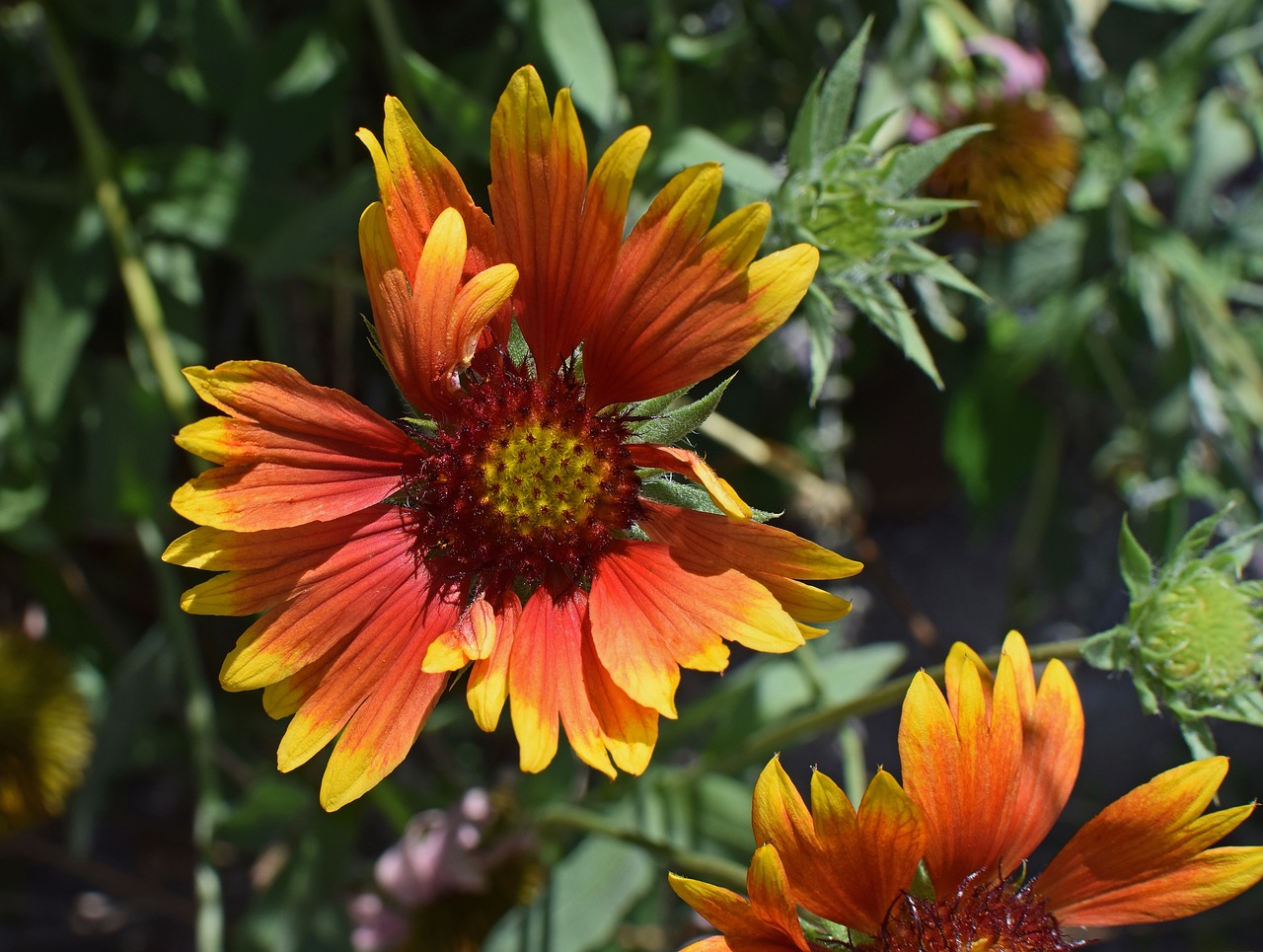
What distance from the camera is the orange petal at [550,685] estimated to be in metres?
1.15

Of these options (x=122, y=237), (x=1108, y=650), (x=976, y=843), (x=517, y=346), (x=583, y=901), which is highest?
(x=122, y=237)

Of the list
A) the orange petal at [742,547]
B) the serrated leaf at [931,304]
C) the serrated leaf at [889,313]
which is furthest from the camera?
the serrated leaf at [931,304]

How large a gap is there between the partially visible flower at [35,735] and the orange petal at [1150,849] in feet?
5.68

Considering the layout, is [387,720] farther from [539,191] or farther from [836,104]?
[836,104]

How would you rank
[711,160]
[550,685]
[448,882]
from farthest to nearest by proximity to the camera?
[448,882], [711,160], [550,685]

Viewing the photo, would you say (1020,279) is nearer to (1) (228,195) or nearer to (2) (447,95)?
(2) (447,95)

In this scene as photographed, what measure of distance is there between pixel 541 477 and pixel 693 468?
0.91 feet

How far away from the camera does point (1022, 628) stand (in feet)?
9.12

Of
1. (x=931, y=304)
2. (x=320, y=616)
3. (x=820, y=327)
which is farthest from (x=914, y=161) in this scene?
(x=320, y=616)

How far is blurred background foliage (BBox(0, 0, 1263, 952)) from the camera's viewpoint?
1.89 m

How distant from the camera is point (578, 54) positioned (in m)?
1.67

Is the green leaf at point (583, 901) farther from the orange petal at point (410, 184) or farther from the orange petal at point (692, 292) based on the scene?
the orange petal at point (410, 184)

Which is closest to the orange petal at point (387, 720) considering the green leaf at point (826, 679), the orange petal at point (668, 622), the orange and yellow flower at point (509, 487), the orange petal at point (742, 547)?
the orange and yellow flower at point (509, 487)

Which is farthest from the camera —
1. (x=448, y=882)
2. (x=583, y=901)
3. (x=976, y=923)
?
(x=448, y=882)
